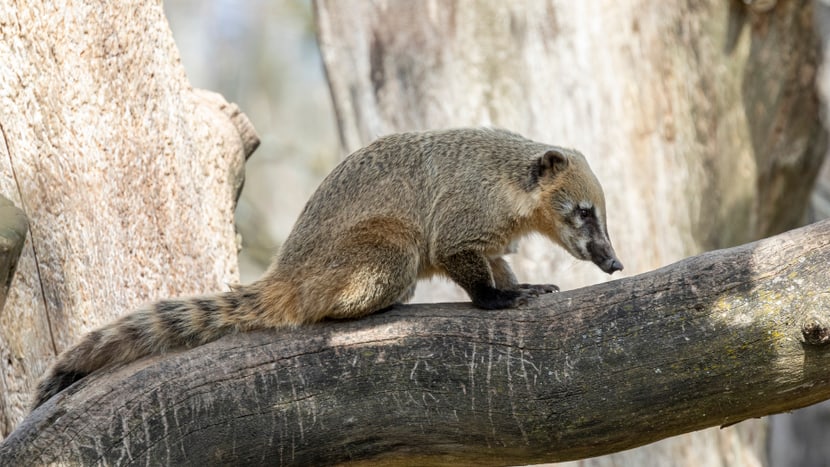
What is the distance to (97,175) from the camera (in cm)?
484

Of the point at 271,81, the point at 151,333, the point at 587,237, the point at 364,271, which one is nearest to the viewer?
the point at 151,333

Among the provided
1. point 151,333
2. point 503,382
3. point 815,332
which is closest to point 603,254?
point 503,382

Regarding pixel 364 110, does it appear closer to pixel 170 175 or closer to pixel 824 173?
pixel 170 175

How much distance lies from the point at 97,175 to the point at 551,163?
2.51m

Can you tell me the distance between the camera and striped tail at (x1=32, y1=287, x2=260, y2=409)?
4.05 meters

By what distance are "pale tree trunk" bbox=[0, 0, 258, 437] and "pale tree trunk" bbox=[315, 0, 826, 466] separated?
2584 mm

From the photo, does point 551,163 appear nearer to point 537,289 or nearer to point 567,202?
point 567,202

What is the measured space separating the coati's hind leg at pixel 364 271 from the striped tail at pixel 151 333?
34 centimetres

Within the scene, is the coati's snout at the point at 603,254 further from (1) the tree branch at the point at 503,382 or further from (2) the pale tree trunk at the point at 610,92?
(2) the pale tree trunk at the point at 610,92

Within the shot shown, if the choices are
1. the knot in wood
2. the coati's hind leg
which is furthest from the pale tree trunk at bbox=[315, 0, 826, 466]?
the knot in wood

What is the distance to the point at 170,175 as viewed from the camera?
5258 millimetres

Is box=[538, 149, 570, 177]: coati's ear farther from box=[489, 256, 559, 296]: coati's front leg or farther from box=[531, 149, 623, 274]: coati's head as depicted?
box=[489, 256, 559, 296]: coati's front leg

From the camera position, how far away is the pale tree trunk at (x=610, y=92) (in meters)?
7.41

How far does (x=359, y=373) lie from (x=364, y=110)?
4.42m
